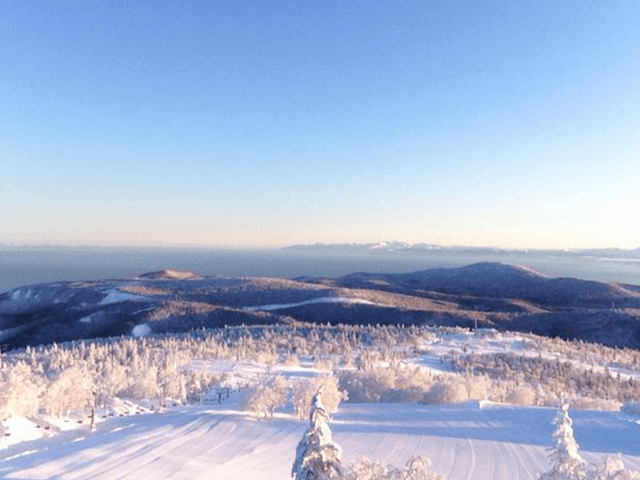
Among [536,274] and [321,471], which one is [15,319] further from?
[536,274]

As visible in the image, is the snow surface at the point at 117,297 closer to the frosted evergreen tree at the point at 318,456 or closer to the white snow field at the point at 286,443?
the white snow field at the point at 286,443

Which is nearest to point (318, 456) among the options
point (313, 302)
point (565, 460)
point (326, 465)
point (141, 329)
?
point (326, 465)

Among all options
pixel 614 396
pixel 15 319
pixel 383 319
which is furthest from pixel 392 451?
pixel 15 319

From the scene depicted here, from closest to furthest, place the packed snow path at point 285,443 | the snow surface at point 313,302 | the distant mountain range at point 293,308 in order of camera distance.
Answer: the packed snow path at point 285,443
the distant mountain range at point 293,308
the snow surface at point 313,302

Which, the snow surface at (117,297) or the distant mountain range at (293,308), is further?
the snow surface at (117,297)

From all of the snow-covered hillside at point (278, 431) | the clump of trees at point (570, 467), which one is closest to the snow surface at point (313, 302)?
the snow-covered hillside at point (278, 431)

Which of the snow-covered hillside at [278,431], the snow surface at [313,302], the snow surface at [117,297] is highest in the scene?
the snow-covered hillside at [278,431]

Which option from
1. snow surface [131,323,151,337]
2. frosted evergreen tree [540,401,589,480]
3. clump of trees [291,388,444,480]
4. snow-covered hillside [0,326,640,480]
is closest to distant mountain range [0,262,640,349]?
snow surface [131,323,151,337]

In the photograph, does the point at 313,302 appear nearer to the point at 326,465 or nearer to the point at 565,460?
the point at 326,465

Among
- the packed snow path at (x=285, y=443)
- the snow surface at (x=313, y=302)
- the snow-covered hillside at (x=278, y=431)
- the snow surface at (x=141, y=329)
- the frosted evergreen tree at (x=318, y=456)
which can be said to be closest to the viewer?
the frosted evergreen tree at (x=318, y=456)
